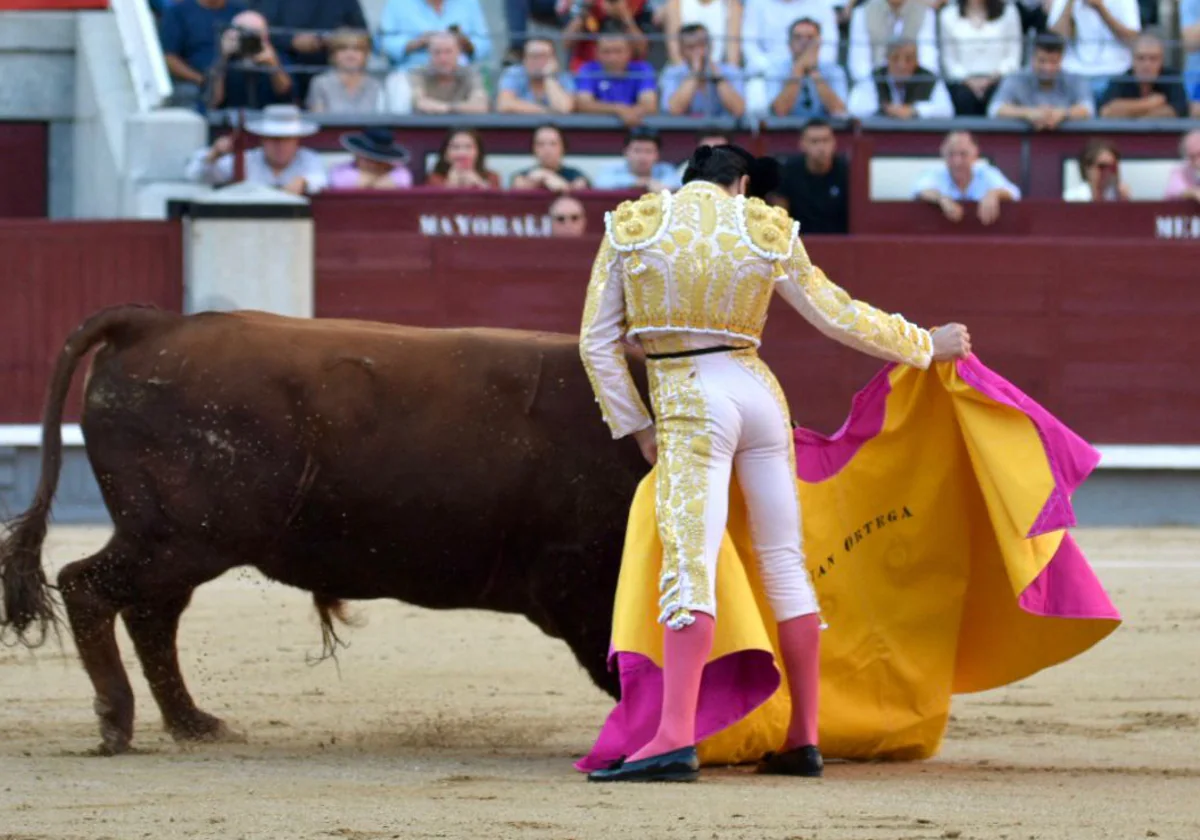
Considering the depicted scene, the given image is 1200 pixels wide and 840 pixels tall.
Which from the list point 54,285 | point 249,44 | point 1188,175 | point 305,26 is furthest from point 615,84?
point 54,285

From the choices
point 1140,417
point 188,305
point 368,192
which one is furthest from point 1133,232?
point 188,305

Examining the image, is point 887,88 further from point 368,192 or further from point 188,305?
point 188,305

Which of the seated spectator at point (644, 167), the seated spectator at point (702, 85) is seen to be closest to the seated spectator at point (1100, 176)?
A: the seated spectator at point (702, 85)

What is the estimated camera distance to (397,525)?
480 centimetres

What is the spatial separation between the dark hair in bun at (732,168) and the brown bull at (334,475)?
2.14ft

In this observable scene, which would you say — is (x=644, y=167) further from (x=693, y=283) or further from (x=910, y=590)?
(x=693, y=283)

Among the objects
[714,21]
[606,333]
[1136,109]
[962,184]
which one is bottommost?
[606,333]

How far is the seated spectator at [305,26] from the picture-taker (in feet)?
33.4

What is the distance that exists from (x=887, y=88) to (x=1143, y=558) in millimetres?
3076

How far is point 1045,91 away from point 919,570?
5.91 meters

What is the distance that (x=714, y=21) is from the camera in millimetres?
10398

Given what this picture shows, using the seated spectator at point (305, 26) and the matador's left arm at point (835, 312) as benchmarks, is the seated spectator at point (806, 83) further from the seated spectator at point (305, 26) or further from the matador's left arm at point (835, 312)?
the matador's left arm at point (835, 312)

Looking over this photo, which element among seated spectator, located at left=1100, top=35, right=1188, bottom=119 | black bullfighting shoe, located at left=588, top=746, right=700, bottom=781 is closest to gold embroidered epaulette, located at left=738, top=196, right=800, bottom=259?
black bullfighting shoe, located at left=588, top=746, right=700, bottom=781

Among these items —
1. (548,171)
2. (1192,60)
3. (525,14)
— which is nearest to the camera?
(548,171)
